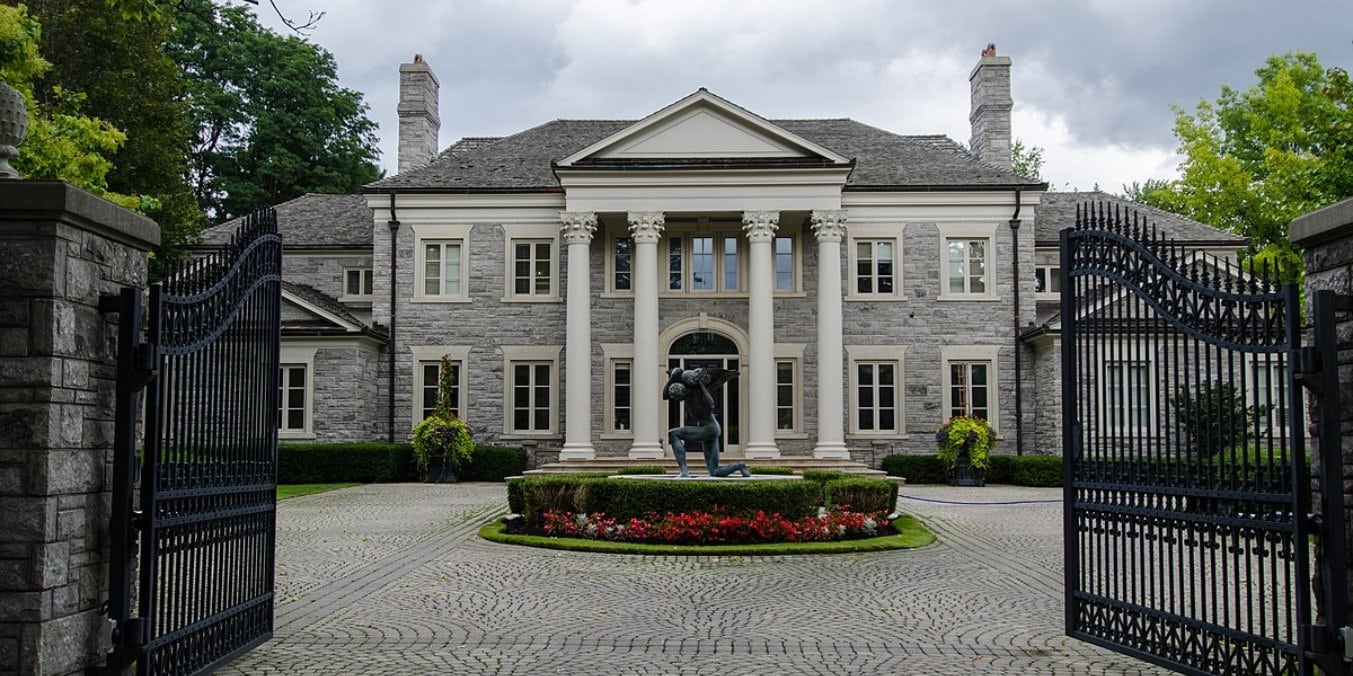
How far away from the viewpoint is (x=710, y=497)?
14219 mm

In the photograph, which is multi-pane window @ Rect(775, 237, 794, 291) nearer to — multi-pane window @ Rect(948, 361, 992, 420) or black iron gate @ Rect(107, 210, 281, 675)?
multi-pane window @ Rect(948, 361, 992, 420)

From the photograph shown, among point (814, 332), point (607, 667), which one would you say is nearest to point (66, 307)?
point (607, 667)

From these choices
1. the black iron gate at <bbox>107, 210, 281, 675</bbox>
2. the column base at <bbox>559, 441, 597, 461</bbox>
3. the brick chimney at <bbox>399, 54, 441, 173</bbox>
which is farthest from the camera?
the brick chimney at <bbox>399, 54, 441, 173</bbox>

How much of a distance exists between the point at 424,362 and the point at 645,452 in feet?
22.9

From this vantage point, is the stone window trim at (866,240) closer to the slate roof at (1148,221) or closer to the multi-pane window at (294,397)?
the slate roof at (1148,221)

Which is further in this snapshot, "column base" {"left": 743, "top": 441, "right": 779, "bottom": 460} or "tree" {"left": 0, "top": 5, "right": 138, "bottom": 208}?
"column base" {"left": 743, "top": 441, "right": 779, "bottom": 460}

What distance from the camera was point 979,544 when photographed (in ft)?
47.1

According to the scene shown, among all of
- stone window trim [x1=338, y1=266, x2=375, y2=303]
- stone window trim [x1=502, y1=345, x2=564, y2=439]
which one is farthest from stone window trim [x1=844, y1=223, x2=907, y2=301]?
stone window trim [x1=338, y1=266, x2=375, y2=303]

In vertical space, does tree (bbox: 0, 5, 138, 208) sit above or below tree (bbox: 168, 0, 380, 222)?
below

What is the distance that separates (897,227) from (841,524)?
16578 millimetres

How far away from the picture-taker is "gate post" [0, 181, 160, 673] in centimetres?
548

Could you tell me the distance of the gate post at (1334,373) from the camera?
563cm

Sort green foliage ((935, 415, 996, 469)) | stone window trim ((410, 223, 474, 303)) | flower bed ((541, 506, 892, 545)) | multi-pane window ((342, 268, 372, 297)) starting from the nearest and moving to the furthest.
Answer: flower bed ((541, 506, 892, 545)), green foliage ((935, 415, 996, 469)), stone window trim ((410, 223, 474, 303)), multi-pane window ((342, 268, 372, 297))

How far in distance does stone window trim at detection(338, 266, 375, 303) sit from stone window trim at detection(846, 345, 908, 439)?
14.0 m
